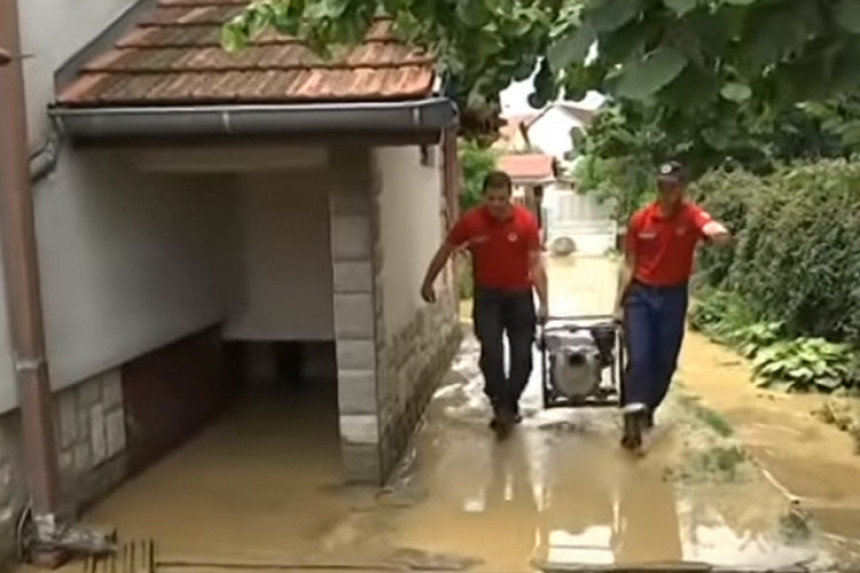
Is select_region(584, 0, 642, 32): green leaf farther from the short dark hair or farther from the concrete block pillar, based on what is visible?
the short dark hair

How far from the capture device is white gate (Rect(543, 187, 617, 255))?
101 ft

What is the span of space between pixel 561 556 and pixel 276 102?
2643 millimetres

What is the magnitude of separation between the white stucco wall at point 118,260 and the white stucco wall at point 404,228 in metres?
1.41

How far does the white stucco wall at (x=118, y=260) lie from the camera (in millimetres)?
6020

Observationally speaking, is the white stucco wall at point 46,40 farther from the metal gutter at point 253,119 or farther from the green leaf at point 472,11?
the green leaf at point 472,11

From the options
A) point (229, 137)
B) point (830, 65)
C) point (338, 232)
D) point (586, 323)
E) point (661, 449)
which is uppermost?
point (830, 65)

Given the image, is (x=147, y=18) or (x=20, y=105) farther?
(x=147, y=18)

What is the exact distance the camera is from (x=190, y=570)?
554 cm

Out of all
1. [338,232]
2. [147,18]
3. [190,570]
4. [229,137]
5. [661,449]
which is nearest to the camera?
[190,570]

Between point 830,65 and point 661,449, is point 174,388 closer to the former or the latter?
point 661,449

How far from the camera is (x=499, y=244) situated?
7953 mm

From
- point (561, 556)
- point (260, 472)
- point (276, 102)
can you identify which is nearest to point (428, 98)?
point (276, 102)

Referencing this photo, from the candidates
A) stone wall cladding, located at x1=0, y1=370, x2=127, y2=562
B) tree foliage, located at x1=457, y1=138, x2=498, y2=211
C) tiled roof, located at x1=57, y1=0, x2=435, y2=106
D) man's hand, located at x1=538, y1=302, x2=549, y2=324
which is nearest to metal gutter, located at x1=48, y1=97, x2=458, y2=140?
tiled roof, located at x1=57, y1=0, x2=435, y2=106

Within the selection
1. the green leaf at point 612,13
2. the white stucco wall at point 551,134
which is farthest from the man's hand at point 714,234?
the white stucco wall at point 551,134
